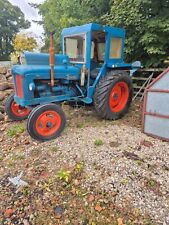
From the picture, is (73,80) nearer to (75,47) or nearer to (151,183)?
(75,47)

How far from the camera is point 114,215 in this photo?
2371mm

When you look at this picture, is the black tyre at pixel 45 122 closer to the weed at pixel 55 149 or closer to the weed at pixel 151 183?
the weed at pixel 55 149

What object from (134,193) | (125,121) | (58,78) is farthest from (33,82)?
(134,193)

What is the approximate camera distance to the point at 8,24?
30641mm

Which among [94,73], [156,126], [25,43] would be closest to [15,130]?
[94,73]

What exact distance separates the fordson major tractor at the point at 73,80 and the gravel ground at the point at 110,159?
37cm

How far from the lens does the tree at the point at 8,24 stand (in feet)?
96.8

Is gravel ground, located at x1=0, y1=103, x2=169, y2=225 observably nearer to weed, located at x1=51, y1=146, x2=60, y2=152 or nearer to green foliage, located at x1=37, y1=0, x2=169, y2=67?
weed, located at x1=51, y1=146, x2=60, y2=152

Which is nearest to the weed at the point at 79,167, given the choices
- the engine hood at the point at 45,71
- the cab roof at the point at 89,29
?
the engine hood at the point at 45,71

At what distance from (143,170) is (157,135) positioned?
4.11 feet

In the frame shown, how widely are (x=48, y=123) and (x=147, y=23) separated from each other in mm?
4193

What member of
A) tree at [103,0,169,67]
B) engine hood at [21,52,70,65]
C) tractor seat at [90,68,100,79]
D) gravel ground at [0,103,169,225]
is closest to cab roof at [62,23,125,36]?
engine hood at [21,52,70,65]

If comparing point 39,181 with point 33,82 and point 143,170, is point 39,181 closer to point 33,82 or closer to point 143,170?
point 143,170

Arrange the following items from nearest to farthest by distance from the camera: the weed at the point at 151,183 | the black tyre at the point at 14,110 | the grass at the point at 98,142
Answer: the weed at the point at 151,183 < the grass at the point at 98,142 < the black tyre at the point at 14,110
